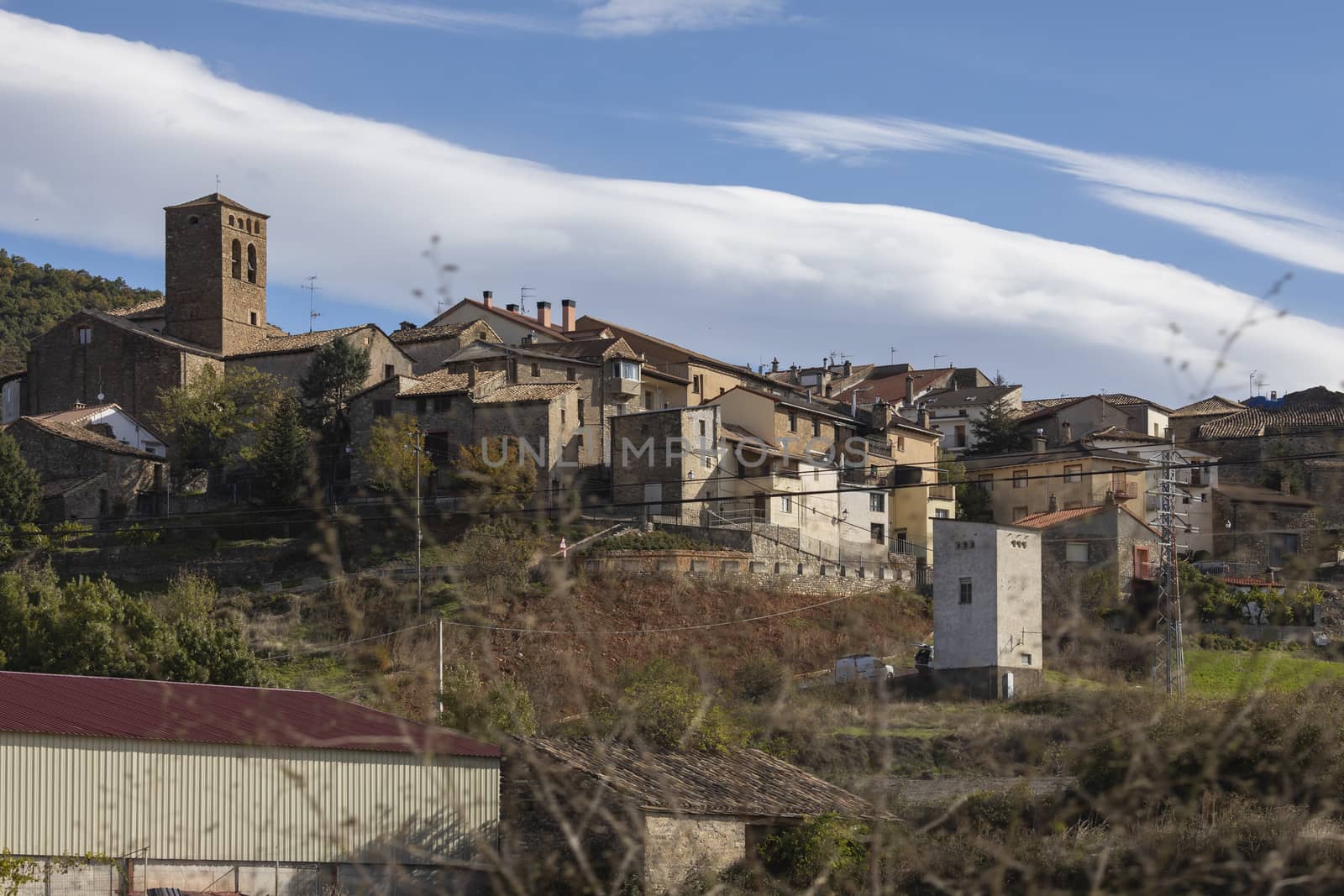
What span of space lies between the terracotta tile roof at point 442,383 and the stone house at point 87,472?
10299 millimetres

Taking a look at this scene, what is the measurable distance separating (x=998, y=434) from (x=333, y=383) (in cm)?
3139

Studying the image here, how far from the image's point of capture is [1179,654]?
98.9 feet

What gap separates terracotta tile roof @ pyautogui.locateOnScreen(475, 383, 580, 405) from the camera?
56656mm

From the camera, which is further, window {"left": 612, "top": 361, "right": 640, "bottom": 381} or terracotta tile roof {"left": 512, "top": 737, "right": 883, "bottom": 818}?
window {"left": 612, "top": 361, "right": 640, "bottom": 381}

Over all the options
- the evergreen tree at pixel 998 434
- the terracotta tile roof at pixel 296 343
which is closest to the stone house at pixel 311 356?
the terracotta tile roof at pixel 296 343

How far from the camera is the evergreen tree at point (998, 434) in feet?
245

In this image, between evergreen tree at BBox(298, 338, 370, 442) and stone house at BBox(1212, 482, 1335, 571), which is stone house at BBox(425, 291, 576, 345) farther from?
stone house at BBox(1212, 482, 1335, 571)

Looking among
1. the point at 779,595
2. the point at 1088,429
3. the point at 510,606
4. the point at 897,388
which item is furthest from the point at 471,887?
the point at 897,388

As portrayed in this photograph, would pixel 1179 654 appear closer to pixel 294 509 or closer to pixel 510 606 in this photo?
pixel 510 606

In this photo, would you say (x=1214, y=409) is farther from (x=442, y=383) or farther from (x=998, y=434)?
(x=442, y=383)

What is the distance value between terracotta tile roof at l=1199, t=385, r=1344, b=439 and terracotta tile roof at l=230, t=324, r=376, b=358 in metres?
37.0

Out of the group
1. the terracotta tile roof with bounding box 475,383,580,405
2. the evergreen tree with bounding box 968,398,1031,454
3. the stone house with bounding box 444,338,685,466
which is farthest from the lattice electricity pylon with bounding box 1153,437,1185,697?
the evergreen tree with bounding box 968,398,1031,454

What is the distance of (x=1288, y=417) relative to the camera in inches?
2869

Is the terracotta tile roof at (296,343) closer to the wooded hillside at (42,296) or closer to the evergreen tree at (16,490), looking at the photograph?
the evergreen tree at (16,490)
